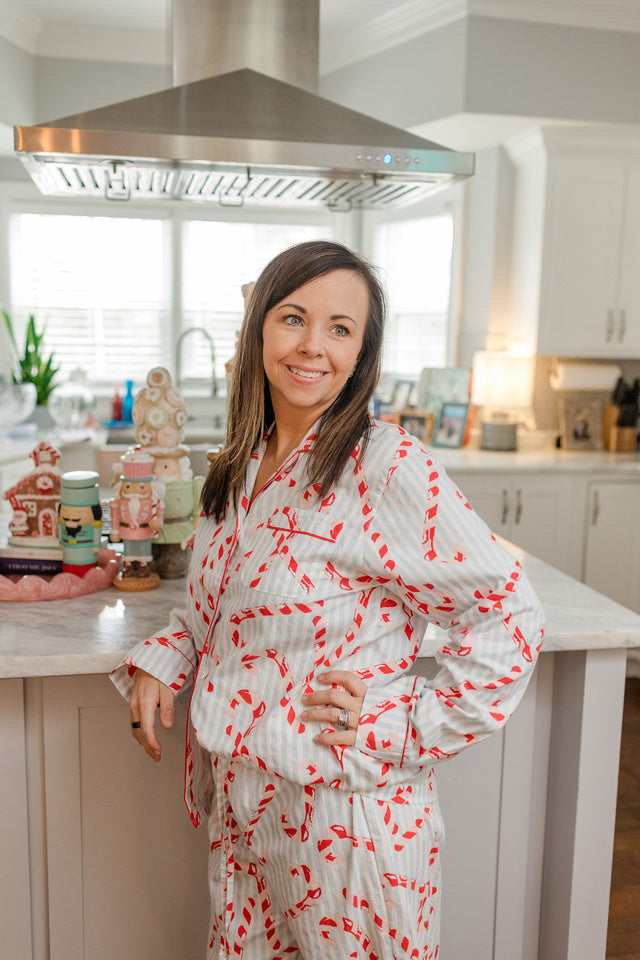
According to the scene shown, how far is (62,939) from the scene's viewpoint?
1556 millimetres

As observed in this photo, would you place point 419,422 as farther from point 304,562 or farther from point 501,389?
point 304,562

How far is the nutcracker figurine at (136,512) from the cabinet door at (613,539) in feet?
8.69

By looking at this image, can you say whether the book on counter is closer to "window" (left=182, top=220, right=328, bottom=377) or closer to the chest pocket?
the chest pocket

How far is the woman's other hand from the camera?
1.29 meters

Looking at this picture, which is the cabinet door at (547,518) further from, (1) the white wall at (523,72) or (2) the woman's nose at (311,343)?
(2) the woman's nose at (311,343)

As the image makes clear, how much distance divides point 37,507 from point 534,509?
8.32 ft

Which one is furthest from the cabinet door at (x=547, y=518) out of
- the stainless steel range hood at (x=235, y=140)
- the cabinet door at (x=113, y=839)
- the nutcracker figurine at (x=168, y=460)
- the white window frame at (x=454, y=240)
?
the cabinet door at (x=113, y=839)

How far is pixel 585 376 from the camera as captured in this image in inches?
168

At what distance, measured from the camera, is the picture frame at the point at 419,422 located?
14.1ft

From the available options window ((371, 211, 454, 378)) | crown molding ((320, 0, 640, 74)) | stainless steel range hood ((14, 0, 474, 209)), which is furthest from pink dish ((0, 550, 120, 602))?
window ((371, 211, 454, 378))

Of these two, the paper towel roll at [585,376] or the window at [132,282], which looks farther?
the window at [132,282]

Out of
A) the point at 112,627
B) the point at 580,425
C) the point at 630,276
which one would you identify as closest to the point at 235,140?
the point at 112,627

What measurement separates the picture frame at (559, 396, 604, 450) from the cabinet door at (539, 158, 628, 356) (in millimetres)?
344

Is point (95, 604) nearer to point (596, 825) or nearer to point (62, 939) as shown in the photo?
point (62, 939)
